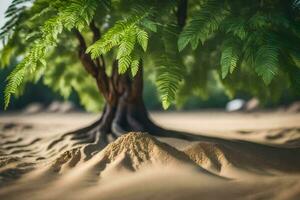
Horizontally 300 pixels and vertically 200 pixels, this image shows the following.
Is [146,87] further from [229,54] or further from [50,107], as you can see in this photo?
[229,54]

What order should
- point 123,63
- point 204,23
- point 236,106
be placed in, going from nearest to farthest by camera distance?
point 123,63 < point 204,23 < point 236,106

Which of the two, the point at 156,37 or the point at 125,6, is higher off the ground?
the point at 125,6

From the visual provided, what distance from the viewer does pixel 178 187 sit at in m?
3.97

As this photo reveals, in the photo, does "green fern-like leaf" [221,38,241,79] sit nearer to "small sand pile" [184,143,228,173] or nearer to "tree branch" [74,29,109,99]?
"small sand pile" [184,143,228,173]

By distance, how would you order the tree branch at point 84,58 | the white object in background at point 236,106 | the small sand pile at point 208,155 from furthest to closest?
1. the white object in background at point 236,106
2. the tree branch at point 84,58
3. the small sand pile at point 208,155

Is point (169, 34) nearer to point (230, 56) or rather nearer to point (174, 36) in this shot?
point (174, 36)

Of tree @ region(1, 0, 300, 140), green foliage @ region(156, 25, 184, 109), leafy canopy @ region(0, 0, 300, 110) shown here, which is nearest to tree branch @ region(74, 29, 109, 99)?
tree @ region(1, 0, 300, 140)

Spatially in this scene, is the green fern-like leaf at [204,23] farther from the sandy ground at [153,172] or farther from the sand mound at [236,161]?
the sand mound at [236,161]

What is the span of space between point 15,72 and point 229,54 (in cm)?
186

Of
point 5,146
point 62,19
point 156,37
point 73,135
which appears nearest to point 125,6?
point 156,37

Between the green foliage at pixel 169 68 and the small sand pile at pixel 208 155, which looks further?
the small sand pile at pixel 208 155

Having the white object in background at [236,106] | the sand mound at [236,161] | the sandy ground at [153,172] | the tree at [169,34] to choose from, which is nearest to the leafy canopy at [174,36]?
the tree at [169,34]

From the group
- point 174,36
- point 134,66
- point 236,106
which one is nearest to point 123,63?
point 134,66

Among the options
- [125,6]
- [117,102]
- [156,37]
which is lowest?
[117,102]
